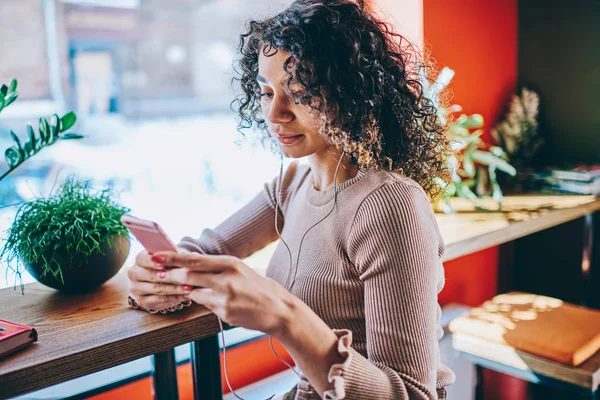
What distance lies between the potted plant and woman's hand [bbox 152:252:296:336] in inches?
18.4

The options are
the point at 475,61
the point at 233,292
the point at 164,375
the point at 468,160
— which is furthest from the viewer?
the point at 475,61

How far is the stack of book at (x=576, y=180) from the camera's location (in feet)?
8.00

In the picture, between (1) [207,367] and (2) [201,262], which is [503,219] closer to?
(1) [207,367]

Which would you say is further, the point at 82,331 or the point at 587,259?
the point at 587,259

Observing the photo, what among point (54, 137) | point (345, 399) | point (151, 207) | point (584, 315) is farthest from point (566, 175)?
point (54, 137)

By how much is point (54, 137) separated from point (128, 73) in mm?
750

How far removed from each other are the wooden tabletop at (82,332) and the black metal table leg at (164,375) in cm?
18

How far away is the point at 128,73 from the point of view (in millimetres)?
1974

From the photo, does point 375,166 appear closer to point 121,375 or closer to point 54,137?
point 54,137

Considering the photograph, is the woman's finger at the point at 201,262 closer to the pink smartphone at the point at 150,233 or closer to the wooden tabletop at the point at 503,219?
the pink smartphone at the point at 150,233

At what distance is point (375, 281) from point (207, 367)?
0.55 m

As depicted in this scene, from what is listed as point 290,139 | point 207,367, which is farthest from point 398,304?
point 207,367

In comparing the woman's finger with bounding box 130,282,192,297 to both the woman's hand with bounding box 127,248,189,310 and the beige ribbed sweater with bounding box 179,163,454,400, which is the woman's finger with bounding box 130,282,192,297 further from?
the beige ribbed sweater with bounding box 179,163,454,400

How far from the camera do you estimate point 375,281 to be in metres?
1.01
